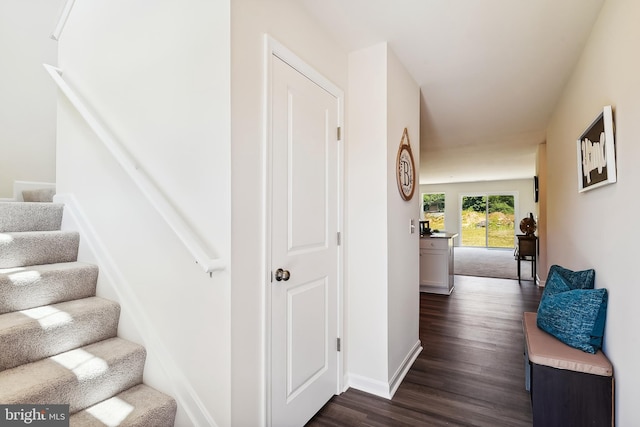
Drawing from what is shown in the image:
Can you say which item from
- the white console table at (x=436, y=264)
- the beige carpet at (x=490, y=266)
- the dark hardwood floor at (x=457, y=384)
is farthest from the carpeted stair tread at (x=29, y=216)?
the beige carpet at (x=490, y=266)

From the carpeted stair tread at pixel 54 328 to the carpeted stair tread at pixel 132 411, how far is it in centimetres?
35

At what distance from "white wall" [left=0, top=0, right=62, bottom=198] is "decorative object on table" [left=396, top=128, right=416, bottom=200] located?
10.7 ft

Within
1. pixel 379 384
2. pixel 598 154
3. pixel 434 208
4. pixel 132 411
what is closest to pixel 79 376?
pixel 132 411

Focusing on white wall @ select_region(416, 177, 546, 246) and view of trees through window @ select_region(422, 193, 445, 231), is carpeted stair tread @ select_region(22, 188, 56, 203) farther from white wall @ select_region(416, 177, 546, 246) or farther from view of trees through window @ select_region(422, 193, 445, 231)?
view of trees through window @ select_region(422, 193, 445, 231)

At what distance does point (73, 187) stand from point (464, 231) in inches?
482

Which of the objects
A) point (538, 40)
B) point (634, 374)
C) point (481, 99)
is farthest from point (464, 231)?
point (634, 374)

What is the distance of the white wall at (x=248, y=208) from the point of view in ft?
4.56

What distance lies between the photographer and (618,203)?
1537 millimetres

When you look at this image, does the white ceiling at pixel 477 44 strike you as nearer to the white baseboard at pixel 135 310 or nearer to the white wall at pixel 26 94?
the white baseboard at pixel 135 310

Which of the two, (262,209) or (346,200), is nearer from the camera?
(262,209)

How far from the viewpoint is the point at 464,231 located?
474 inches

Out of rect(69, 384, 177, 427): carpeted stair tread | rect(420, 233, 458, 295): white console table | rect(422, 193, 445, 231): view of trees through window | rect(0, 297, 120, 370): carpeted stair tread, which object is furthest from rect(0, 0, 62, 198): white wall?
rect(422, 193, 445, 231): view of trees through window

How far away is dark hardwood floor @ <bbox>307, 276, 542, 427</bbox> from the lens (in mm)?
1917

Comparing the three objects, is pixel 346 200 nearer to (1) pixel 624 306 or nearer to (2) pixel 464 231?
(1) pixel 624 306
